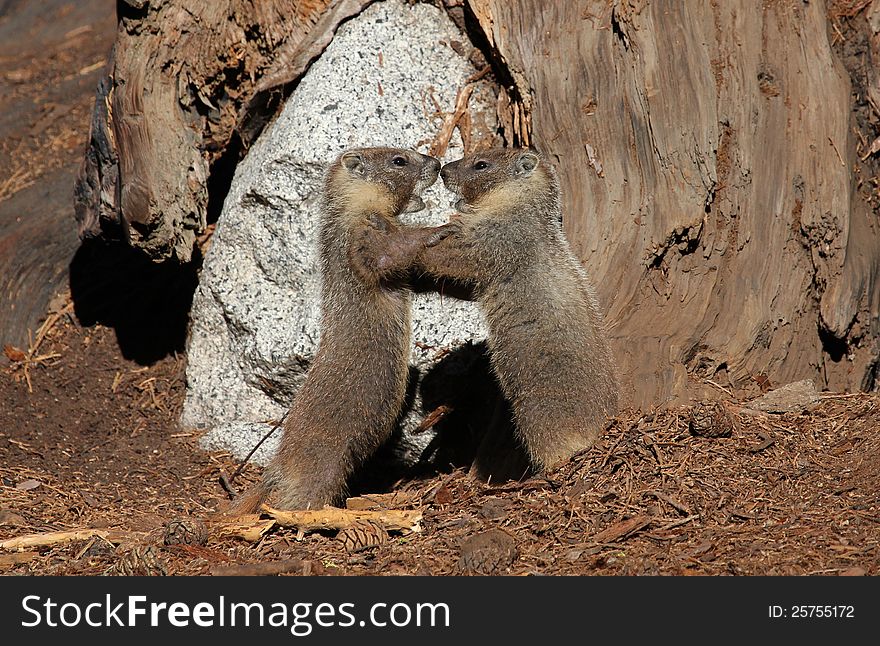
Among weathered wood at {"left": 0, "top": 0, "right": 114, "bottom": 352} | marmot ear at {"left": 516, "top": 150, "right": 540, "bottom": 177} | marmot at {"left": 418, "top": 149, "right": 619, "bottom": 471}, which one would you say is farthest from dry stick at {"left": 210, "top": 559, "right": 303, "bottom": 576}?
weathered wood at {"left": 0, "top": 0, "right": 114, "bottom": 352}

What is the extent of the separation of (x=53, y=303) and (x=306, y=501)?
398 centimetres

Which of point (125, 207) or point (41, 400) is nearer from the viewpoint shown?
point (125, 207)

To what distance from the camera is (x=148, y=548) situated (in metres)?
4.92

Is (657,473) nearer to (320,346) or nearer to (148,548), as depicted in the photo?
(320,346)

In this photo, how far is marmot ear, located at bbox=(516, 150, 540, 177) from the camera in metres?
6.36

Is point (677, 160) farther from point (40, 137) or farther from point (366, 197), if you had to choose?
point (40, 137)

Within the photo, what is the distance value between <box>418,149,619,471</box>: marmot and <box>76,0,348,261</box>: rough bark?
2.36 m

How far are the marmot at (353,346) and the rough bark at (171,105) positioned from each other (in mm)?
1443

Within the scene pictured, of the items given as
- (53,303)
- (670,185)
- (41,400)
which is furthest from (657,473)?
(53,303)

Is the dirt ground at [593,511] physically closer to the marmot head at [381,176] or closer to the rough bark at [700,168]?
the rough bark at [700,168]

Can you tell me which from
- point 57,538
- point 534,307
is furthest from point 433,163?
point 57,538

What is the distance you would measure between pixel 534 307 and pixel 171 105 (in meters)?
3.37

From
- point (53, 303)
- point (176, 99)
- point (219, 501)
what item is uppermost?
point (176, 99)

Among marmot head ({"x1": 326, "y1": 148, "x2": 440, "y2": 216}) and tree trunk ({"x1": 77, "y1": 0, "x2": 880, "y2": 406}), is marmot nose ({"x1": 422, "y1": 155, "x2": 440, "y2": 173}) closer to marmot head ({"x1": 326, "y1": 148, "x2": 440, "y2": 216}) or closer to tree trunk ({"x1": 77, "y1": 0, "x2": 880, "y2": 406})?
marmot head ({"x1": 326, "y1": 148, "x2": 440, "y2": 216})
